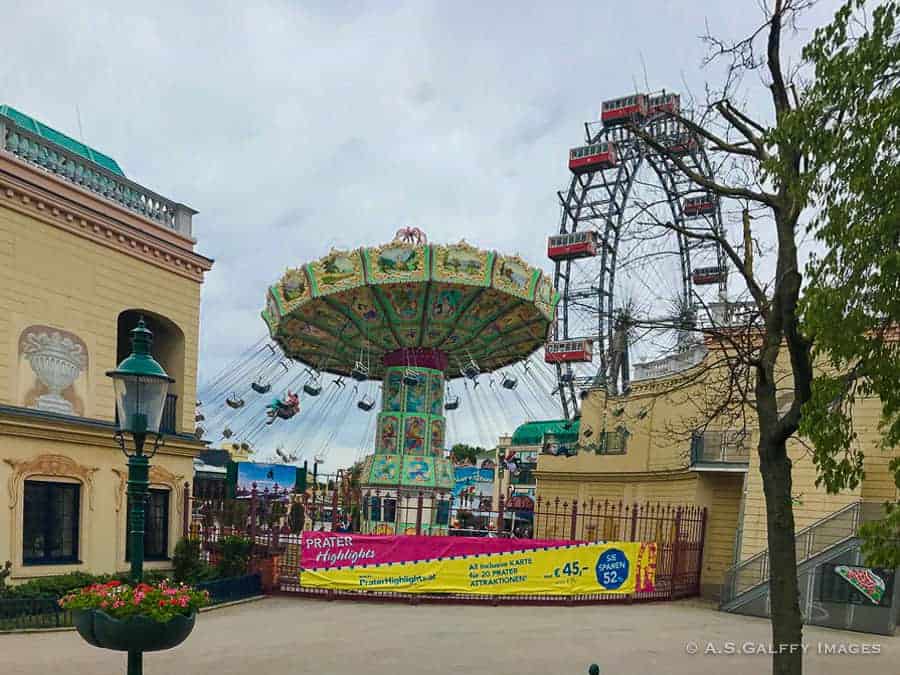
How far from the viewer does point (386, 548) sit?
57.6 ft

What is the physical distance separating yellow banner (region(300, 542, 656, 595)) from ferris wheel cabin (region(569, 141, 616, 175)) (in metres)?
28.6

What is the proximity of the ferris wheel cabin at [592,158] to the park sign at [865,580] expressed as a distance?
30.1m

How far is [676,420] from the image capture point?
25.0 metres

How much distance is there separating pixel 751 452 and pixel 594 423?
34.8ft

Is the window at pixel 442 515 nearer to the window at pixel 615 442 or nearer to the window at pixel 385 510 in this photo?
the window at pixel 385 510

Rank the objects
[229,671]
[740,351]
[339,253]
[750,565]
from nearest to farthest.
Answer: [740,351] < [229,671] < [750,565] < [339,253]

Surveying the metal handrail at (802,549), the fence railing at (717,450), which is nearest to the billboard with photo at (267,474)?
the fence railing at (717,450)

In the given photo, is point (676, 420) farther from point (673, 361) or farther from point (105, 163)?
point (105, 163)

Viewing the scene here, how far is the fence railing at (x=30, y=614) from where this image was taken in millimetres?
13086

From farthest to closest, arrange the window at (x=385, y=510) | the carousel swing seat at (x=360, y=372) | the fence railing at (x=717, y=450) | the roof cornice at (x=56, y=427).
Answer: the carousel swing seat at (x=360, y=372), the window at (x=385, y=510), the fence railing at (x=717, y=450), the roof cornice at (x=56, y=427)

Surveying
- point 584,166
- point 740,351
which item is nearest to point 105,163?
point 740,351

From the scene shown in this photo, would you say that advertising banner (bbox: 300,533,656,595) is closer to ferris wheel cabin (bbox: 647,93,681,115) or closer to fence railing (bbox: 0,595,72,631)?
fence railing (bbox: 0,595,72,631)

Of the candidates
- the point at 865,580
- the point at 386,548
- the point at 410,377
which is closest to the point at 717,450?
the point at 865,580

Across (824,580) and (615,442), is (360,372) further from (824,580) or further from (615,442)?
(824,580)
